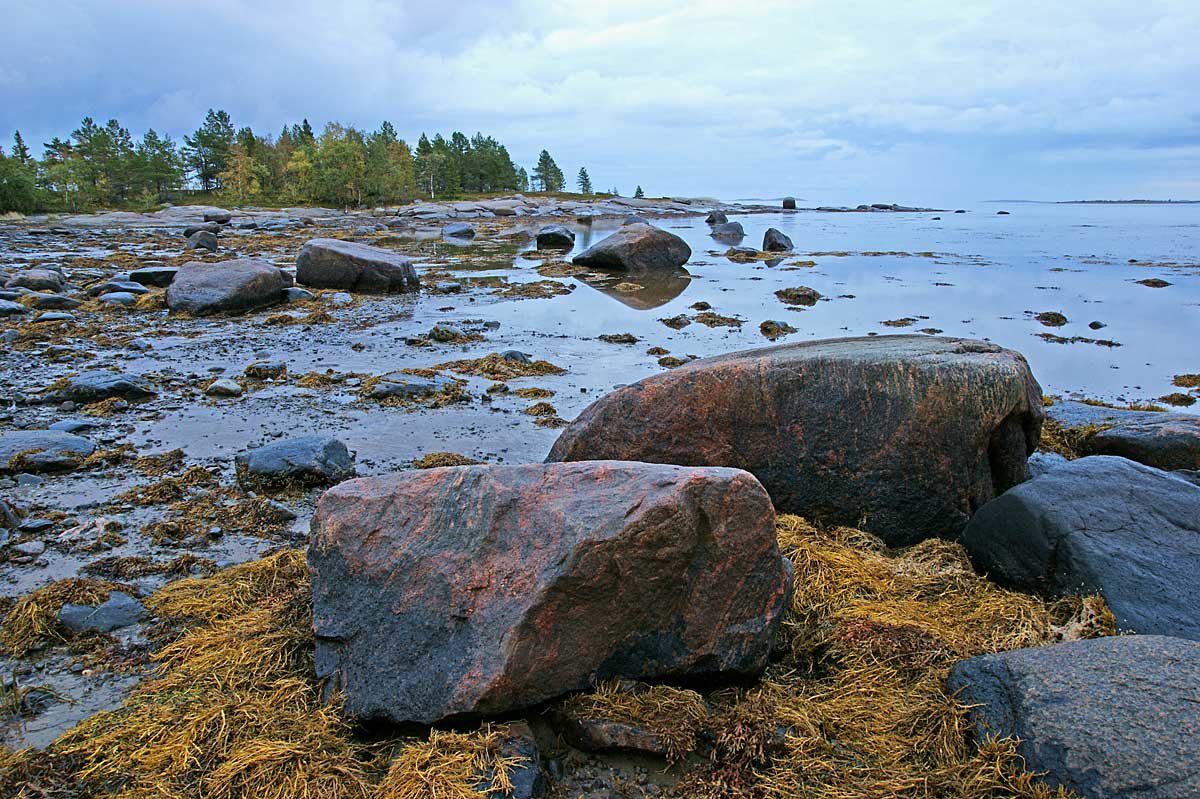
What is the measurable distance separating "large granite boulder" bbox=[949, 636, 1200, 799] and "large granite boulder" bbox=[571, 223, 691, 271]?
21857 mm

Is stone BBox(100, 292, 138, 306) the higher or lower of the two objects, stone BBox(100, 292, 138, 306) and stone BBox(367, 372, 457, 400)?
the higher

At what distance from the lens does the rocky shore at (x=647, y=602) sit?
3.11 meters

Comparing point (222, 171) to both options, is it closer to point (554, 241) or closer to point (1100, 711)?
point (554, 241)

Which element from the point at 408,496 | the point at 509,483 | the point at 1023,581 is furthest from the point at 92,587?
the point at 1023,581

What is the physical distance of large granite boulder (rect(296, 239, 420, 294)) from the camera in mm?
18672

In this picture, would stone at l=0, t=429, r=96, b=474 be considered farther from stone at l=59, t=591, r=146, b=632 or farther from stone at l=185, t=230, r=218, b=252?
stone at l=185, t=230, r=218, b=252

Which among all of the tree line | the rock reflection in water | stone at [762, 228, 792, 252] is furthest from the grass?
the tree line

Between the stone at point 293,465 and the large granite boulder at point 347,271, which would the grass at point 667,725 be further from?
the large granite boulder at point 347,271

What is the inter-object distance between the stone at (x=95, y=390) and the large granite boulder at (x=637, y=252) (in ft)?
56.3

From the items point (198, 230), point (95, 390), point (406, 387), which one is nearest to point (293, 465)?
point (406, 387)

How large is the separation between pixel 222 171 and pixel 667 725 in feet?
309

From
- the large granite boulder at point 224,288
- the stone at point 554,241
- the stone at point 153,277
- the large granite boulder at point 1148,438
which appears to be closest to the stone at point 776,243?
the stone at point 554,241

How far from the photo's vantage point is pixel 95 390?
8.73 meters

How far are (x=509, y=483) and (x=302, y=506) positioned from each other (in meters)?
3.02
